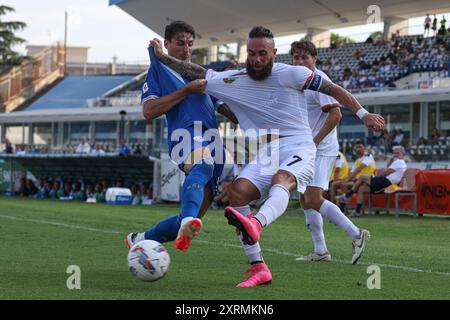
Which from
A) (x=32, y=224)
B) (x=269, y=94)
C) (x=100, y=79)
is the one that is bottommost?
(x=32, y=224)

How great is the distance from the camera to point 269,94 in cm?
767

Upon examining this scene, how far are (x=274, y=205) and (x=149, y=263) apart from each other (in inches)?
42.8

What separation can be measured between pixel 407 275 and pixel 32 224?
9818 millimetres

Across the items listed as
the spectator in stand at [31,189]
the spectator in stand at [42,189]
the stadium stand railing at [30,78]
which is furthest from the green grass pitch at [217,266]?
the stadium stand railing at [30,78]

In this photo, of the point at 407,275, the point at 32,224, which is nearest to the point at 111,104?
the point at 32,224

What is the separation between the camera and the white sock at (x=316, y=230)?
10.1 metres

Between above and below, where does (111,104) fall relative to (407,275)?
above

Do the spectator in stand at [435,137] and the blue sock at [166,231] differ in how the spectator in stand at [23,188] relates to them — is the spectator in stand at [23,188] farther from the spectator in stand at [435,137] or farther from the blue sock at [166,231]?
the blue sock at [166,231]

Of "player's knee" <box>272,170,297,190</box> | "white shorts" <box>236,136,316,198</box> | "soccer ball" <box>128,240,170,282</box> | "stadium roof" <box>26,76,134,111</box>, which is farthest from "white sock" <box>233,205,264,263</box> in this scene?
"stadium roof" <box>26,76,134,111</box>

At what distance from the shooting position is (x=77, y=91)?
206 ft

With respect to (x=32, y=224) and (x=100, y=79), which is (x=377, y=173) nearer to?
(x=32, y=224)
